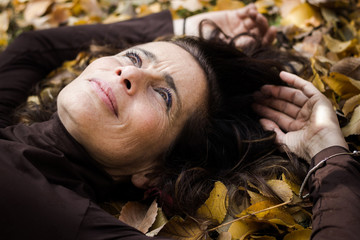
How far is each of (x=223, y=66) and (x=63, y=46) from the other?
1.24 meters

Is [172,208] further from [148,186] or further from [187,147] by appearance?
[187,147]

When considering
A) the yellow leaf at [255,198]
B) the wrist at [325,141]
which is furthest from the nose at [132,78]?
the wrist at [325,141]

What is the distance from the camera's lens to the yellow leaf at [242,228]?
1.58 m

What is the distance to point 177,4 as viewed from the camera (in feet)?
10.9

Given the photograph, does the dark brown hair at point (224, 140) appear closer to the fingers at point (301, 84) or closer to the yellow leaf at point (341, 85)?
the fingers at point (301, 84)

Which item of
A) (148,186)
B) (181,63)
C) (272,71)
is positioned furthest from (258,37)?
(148,186)

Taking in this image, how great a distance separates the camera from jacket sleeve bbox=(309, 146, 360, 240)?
1.38m

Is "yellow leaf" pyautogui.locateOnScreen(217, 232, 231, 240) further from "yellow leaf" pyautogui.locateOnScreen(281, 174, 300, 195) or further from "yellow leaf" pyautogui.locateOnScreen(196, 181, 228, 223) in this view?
"yellow leaf" pyautogui.locateOnScreen(281, 174, 300, 195)

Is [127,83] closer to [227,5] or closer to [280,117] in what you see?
[280,117]

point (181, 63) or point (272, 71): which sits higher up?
point (181, 63)

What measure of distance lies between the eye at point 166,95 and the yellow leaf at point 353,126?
2.94 feet

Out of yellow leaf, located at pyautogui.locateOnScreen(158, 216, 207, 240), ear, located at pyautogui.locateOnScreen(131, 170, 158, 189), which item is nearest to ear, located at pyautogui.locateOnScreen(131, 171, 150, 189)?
ear, located at pyautogui.locateOnScreen(131, 170, 158, 189)

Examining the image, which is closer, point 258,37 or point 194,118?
point 194,118

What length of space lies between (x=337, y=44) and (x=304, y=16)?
0.49m
